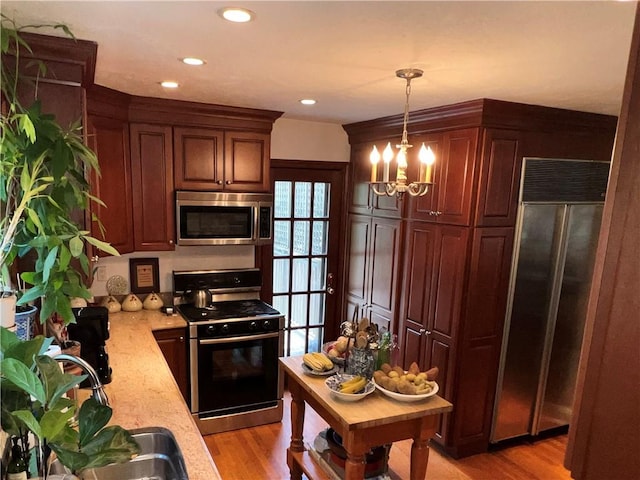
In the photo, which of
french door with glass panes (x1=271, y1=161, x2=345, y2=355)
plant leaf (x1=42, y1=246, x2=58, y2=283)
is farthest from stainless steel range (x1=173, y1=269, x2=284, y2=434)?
plant leaf (x1=42, y1=246, x2=58, y2=283)

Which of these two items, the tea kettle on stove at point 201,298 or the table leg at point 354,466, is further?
the tea kettle on stove at point 201,298

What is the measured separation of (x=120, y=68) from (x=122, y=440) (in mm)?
1855

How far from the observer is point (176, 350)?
3.12m

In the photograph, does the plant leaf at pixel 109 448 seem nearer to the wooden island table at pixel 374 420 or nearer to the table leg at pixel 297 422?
the wooden island table at pixel 374 420

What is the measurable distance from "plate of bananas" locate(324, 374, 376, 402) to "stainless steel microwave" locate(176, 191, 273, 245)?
1645 millimetres

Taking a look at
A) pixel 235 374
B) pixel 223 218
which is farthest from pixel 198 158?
pixel 235 374

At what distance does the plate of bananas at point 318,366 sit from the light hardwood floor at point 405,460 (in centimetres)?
105

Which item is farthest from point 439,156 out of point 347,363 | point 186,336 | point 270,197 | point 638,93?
point 638,93

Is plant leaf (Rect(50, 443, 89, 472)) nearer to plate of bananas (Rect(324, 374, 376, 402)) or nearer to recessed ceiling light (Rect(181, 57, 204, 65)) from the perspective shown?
plate of bananas (Rect(324, 374, 376, 402))

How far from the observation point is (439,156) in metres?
3.12

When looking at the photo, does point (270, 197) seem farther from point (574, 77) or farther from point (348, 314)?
point (574, 77)

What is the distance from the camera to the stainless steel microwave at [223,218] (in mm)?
3270

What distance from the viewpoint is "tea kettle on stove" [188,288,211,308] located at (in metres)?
3.48

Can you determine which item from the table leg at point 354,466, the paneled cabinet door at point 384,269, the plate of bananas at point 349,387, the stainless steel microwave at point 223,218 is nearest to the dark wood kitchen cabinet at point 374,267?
the paneled cabinet door at point 384,269
